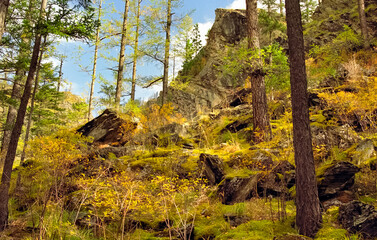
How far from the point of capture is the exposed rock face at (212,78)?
18.7m

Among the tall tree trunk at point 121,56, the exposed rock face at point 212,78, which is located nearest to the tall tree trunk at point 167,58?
the tall tree trunk at point 121,56

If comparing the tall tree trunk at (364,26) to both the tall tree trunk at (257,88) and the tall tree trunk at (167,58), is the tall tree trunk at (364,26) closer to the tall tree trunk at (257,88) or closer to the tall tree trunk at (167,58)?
the tall tree trunk at (257,88)

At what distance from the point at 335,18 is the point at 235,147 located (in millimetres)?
16477

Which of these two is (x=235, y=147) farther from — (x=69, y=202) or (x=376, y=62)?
(x=376, y=62)

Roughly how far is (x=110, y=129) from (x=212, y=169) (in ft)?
19.0

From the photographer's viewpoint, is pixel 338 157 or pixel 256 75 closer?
pixel 338 157

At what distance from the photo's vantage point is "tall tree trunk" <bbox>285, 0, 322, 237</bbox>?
13.0 ft

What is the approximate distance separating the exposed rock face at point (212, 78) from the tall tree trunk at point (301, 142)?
12.1m

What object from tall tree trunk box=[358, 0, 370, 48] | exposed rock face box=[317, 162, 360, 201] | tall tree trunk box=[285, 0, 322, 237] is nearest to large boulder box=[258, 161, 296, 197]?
exposed rock face box=[317, 162, 360, 201]

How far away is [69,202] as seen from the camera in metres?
6.59

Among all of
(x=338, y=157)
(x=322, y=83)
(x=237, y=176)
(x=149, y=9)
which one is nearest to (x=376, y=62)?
(x=322, y=83)

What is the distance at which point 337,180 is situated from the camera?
16.7 feet

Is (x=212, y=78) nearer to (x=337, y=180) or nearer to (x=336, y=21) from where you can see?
(x=336, y=21)

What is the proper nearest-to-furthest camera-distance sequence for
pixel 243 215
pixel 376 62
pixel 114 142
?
pixel 243 215
pixel 114 142
pixel 376 62
